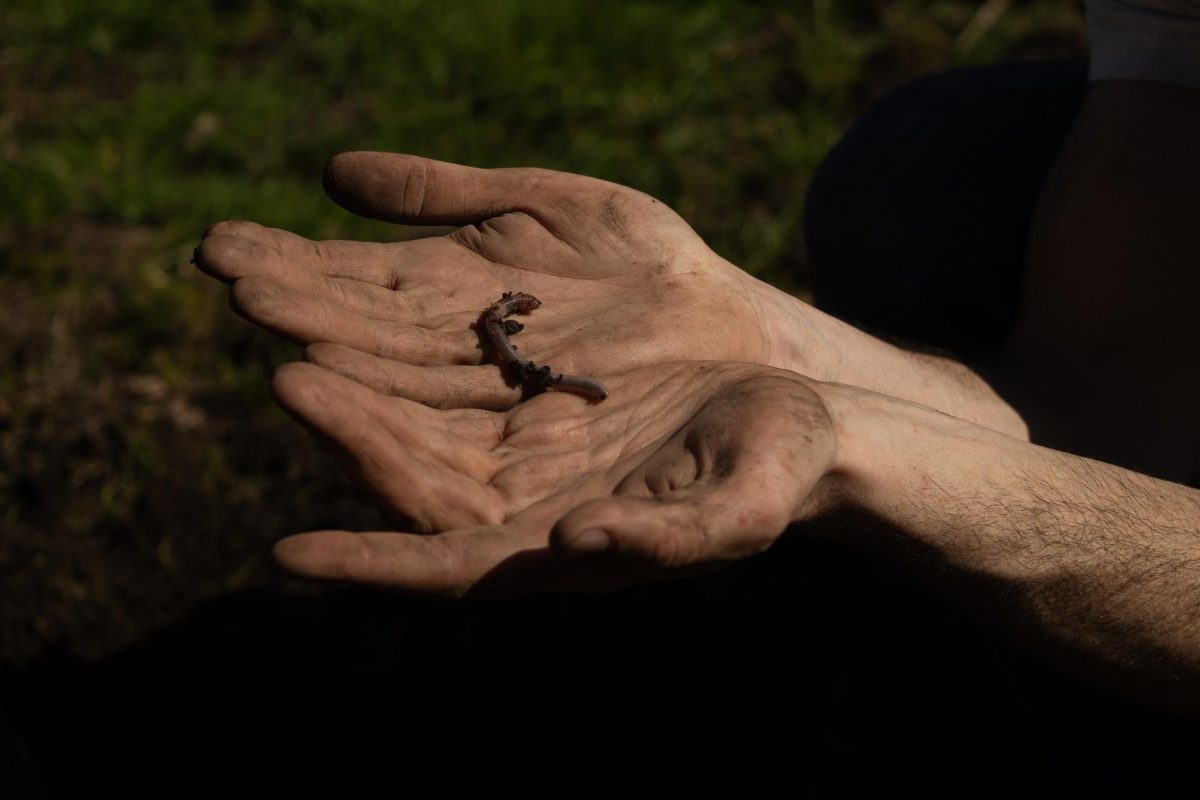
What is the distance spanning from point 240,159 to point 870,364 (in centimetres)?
449

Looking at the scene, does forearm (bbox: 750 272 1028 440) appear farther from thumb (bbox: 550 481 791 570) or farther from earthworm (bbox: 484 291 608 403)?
thumb (bbox: 550 481 791 570)

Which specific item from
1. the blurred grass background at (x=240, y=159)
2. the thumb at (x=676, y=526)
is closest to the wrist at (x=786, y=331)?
the thumb at (x=676, y=526)

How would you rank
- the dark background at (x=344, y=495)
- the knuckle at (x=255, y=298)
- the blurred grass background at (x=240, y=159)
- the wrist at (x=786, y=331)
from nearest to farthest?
the knuckle at (x=255, y=298)
the wrist at (x=786, y=331)
the dark background at (x=344, y=495)
the blurred grass background at (x=240, y=159)

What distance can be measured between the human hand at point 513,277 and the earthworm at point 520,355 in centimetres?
5

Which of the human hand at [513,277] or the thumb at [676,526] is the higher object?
the human hand at [513,277]

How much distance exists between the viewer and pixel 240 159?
7.55 metres

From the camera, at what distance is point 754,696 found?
211 inches

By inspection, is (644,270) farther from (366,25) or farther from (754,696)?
(366,25)

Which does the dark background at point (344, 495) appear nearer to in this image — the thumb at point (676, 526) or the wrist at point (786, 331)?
the wrist at point (786, 331)

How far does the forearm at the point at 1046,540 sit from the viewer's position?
368 centimetres

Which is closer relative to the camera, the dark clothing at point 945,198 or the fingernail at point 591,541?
the fingernail at point 591,541

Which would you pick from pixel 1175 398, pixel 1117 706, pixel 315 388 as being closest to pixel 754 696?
pixel 1117 706

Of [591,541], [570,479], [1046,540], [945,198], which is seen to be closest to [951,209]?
[945,198]

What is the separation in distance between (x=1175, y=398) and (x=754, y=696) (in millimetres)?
2151
